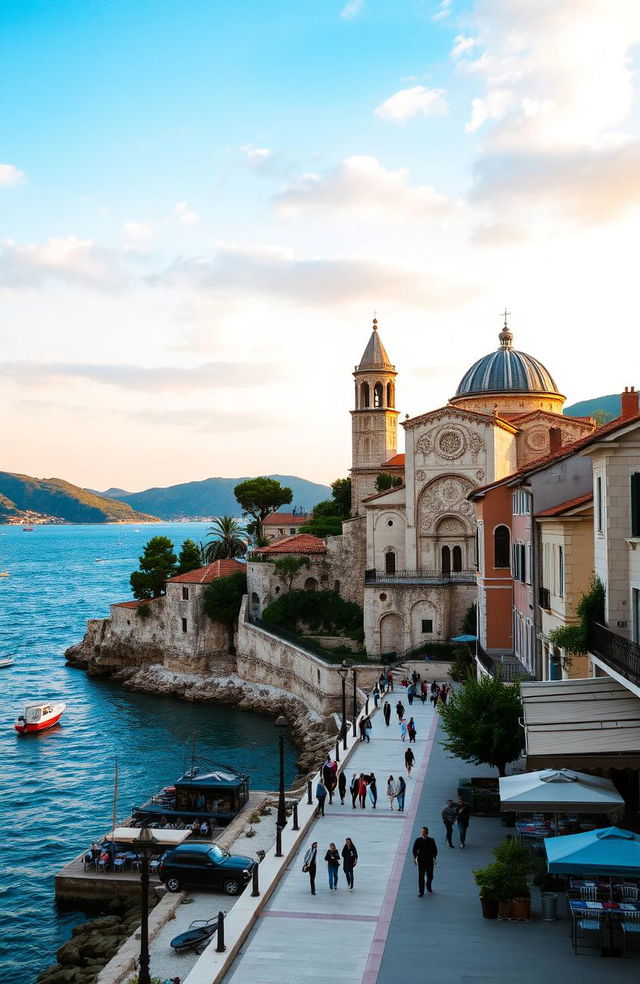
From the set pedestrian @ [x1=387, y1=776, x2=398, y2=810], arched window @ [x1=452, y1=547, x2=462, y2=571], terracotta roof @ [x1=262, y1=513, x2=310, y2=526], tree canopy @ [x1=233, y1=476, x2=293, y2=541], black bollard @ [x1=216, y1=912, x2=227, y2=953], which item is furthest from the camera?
terracotta roof @ [x1=262, y1=513, x2=310, y2=526]

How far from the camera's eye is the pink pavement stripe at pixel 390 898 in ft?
46.7

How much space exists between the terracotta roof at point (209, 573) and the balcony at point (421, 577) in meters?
12.2

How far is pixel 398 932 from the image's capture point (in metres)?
15.6

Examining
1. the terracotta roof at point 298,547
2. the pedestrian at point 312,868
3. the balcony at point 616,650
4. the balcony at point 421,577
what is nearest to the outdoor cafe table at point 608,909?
the balcony at point 616,650

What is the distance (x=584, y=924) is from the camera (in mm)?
14016

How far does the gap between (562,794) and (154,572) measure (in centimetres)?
5643

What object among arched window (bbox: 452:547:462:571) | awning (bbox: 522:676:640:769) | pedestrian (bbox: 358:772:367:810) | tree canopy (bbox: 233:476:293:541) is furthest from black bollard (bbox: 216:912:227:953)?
tree canopy (bbox: 233:476:293:541)

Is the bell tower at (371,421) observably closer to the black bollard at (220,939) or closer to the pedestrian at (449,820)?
the pedestrian at (449,820)

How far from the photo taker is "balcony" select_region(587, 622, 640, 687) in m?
16.9

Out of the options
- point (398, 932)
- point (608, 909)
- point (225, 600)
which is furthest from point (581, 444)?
point (225, 600)

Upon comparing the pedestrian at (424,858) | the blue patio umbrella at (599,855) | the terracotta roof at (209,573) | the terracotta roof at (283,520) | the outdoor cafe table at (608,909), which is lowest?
the pedestrian at (424,858)

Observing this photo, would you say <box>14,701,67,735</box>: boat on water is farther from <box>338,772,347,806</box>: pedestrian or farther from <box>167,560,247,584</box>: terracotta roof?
<box>338,772,347,806</box>: pedestrian

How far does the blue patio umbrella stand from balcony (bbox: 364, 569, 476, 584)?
120 feet

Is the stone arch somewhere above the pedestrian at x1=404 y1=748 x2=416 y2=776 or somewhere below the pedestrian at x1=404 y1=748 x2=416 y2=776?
above
